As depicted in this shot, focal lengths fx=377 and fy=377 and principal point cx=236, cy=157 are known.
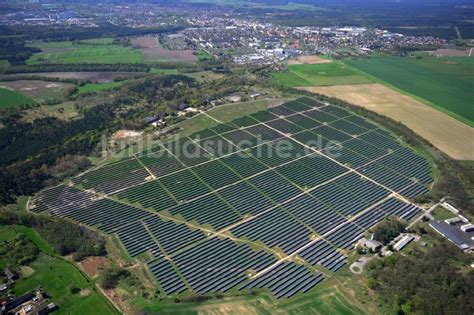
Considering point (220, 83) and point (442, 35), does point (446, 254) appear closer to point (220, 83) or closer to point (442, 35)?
point (220, 83)

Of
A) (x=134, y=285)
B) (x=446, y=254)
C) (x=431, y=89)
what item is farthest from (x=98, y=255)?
(x=431, y=89)

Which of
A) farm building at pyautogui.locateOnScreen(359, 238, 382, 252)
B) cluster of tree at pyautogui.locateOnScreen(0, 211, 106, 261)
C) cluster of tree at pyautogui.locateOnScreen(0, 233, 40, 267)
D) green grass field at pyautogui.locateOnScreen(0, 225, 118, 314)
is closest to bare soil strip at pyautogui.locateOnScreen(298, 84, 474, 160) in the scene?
farm building at pyautogui.locateOnScreen(359, 238, 382, 252)

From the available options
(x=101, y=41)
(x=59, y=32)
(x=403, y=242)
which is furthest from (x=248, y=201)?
(x=59, y=32)

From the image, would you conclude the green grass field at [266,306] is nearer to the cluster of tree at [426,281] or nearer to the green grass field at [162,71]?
the cluster of tree at [426,281]

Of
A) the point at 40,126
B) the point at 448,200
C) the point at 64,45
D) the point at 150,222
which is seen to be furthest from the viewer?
Answer: the point at 64,45

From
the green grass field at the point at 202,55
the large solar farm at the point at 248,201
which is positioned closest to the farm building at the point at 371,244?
the large solar farm at the point at 248,201

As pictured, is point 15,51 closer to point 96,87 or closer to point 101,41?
point 101,41
